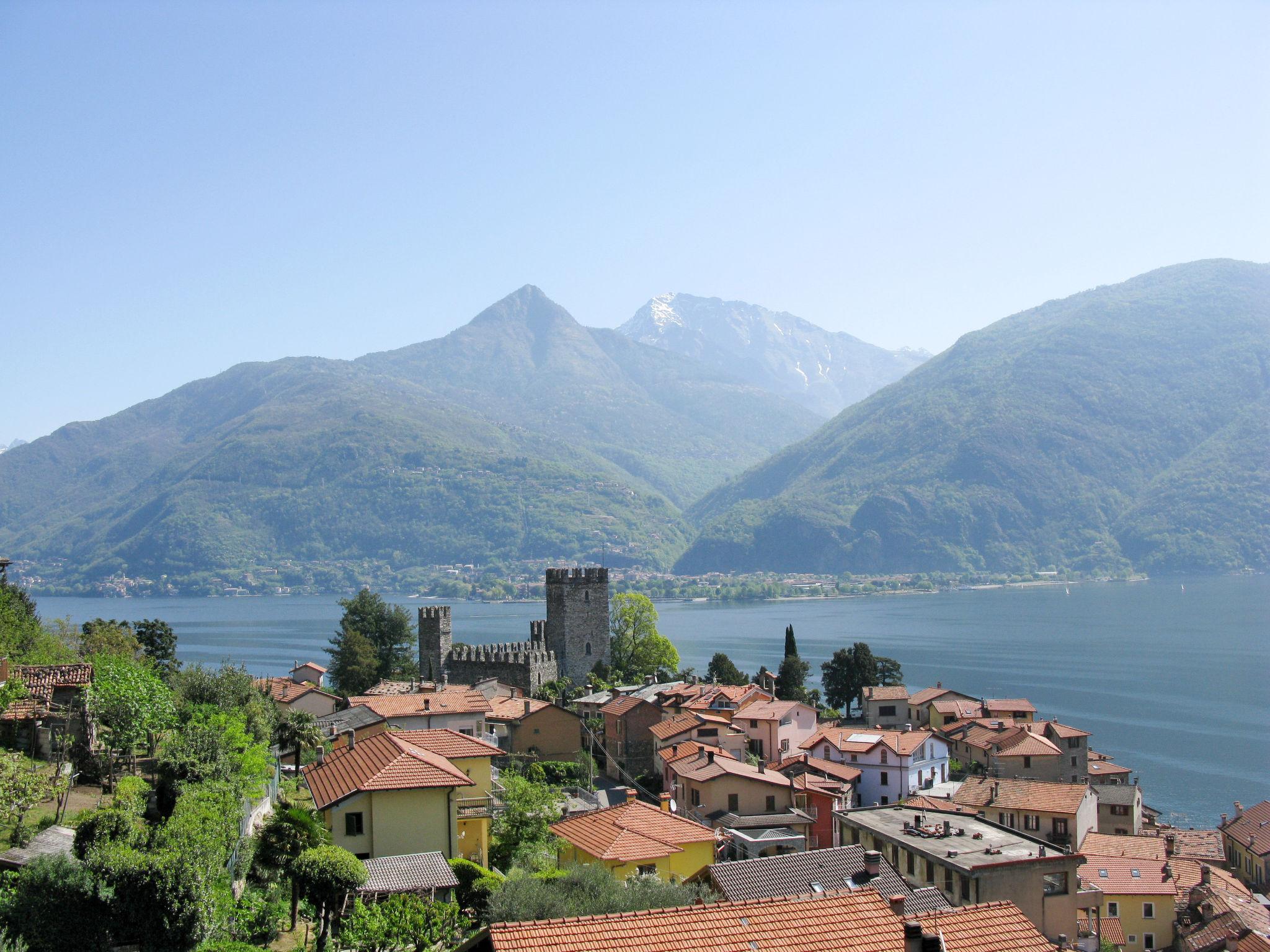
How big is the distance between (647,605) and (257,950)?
60.1 metres

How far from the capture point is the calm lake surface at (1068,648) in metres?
61.2

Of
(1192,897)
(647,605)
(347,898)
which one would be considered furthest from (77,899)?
(647,605)

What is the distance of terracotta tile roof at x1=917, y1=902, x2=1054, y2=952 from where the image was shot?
943cm

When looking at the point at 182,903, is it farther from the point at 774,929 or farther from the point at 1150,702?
the point at 1150,702

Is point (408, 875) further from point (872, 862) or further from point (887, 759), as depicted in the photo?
point (887, 759)

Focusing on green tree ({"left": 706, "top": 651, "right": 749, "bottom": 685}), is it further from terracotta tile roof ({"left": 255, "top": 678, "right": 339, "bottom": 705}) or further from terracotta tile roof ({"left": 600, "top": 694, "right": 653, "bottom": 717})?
terracotta tile roof ({"left": 255, "top": 678, "right": 339, "bottom": 705})

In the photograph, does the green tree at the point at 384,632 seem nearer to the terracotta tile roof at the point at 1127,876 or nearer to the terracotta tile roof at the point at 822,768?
the terracotta tile roof at the point at 822,768

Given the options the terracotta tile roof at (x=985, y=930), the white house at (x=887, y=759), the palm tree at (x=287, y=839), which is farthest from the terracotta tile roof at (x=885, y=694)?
the terracotta tile roof at (x=985, y=930)

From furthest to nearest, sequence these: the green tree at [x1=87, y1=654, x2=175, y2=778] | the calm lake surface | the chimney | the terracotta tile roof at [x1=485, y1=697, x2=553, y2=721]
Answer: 1. the calm lake surface
2. the terracotta tile roof at [x1=485, y1=697, x2=553, y2=721]
3. the green tree at [x1=87, y1=654, x2=175, y2=778]
4. the chimney

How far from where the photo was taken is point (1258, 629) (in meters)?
122

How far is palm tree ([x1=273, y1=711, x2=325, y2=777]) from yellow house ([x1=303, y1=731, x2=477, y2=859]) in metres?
7.63

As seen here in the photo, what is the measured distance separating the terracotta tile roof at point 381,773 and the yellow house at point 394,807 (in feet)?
0.06

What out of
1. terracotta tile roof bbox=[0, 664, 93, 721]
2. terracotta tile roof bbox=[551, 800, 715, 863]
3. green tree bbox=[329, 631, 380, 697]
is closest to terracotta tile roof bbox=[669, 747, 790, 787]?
terracotta tile roof bbox=[551, 800, 715, 863]

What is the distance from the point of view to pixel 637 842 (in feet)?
63.2
